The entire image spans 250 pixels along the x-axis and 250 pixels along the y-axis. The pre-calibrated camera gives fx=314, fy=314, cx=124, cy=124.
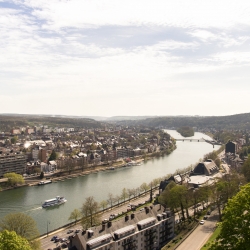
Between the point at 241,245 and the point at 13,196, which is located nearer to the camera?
the point at 241,245

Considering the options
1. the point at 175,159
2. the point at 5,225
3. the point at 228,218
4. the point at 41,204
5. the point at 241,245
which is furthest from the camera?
the point at 175,159

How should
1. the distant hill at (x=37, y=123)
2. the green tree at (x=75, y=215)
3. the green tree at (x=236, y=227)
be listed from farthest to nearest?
the distant hill at (x=37, y=123), the green tree at (x=75, y=215), the green tree at (x=236, y=227)

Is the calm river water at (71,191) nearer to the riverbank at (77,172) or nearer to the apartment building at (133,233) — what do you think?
the riverbank at (77,172)

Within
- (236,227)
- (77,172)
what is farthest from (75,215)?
(77,172)

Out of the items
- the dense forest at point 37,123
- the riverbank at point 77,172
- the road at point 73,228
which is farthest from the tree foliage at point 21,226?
the dense forest at point 37,123

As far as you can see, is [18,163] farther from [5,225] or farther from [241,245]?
[241,245]

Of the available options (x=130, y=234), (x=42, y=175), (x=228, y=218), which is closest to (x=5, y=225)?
(x=130, y=234)

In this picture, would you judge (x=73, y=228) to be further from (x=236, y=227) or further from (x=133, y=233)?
(x=236, y=227)
